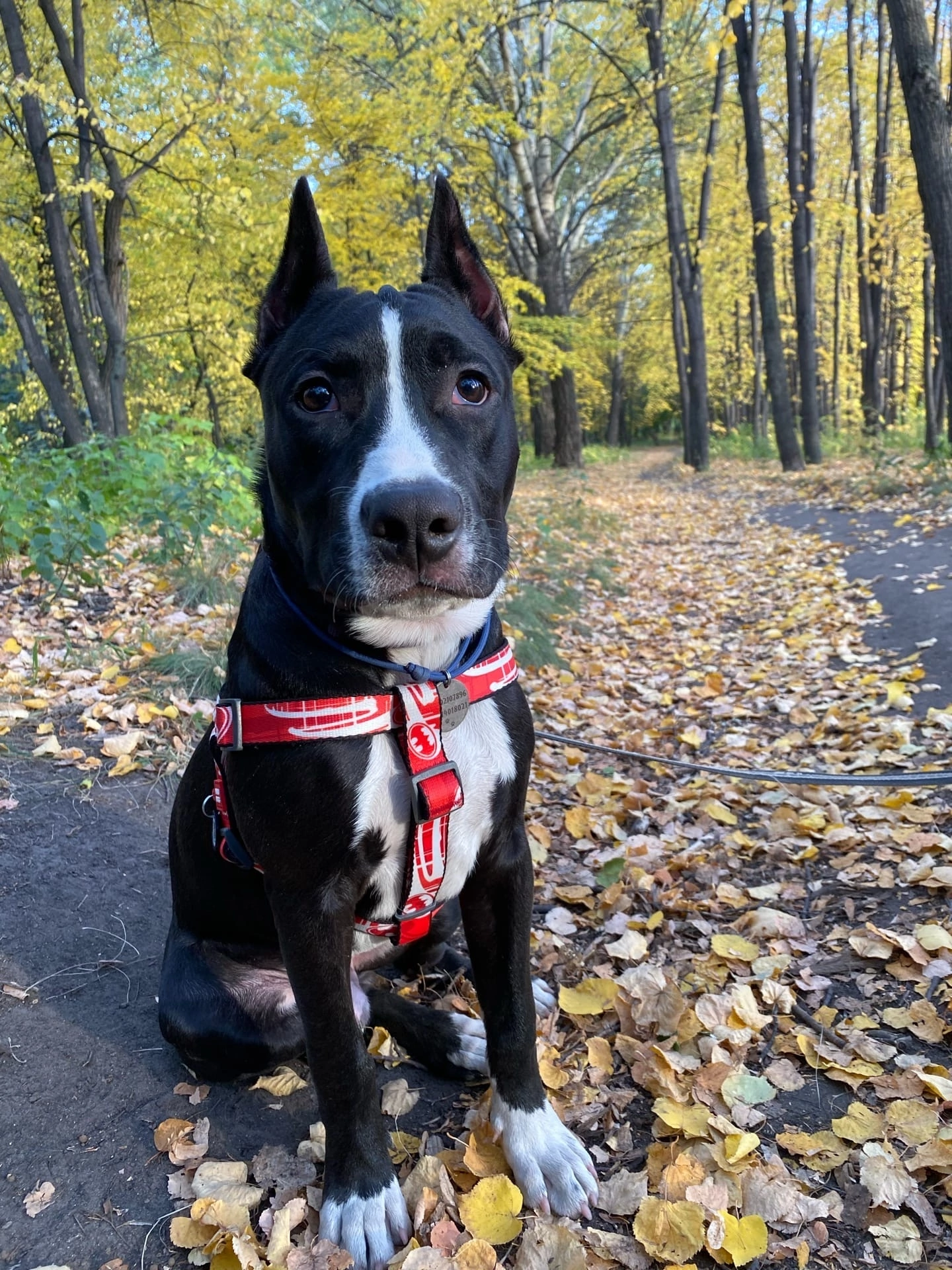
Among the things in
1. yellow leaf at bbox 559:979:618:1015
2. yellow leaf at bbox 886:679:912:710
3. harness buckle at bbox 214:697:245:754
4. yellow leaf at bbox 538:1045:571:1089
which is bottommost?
yellow leaf at bbox 538:1045:571:1089

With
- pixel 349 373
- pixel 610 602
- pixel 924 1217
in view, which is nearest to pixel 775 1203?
pixel 924 1217

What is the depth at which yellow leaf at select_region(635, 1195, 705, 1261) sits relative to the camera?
1943 mm

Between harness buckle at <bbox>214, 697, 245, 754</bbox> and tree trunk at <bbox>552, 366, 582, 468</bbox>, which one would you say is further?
tree trunk at <bbox>552, 366, 582, 468</bbox>

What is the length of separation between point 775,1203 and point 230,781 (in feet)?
5.47

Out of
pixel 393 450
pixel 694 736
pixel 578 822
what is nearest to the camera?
pixel 393 450

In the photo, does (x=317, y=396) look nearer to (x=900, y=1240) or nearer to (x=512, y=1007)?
(x=512, y=1007)

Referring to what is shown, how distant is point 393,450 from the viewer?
1.86 meters

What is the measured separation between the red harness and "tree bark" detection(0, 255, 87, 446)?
9.64m

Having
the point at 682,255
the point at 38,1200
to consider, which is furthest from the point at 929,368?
the point at 38,1200

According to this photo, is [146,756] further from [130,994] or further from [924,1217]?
[924,1217]

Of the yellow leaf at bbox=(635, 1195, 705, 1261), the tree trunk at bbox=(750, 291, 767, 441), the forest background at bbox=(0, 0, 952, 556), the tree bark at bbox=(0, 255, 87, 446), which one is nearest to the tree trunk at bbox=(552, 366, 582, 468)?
the forest background at bbox=(0, 0, 952, 556)

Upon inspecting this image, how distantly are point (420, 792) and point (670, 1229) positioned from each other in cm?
117

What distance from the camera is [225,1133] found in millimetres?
2355

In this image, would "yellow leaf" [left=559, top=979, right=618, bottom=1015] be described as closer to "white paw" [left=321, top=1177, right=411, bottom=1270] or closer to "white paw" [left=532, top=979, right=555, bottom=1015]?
"white paw" [left=532, top=979, right=555, bottom=1015]
